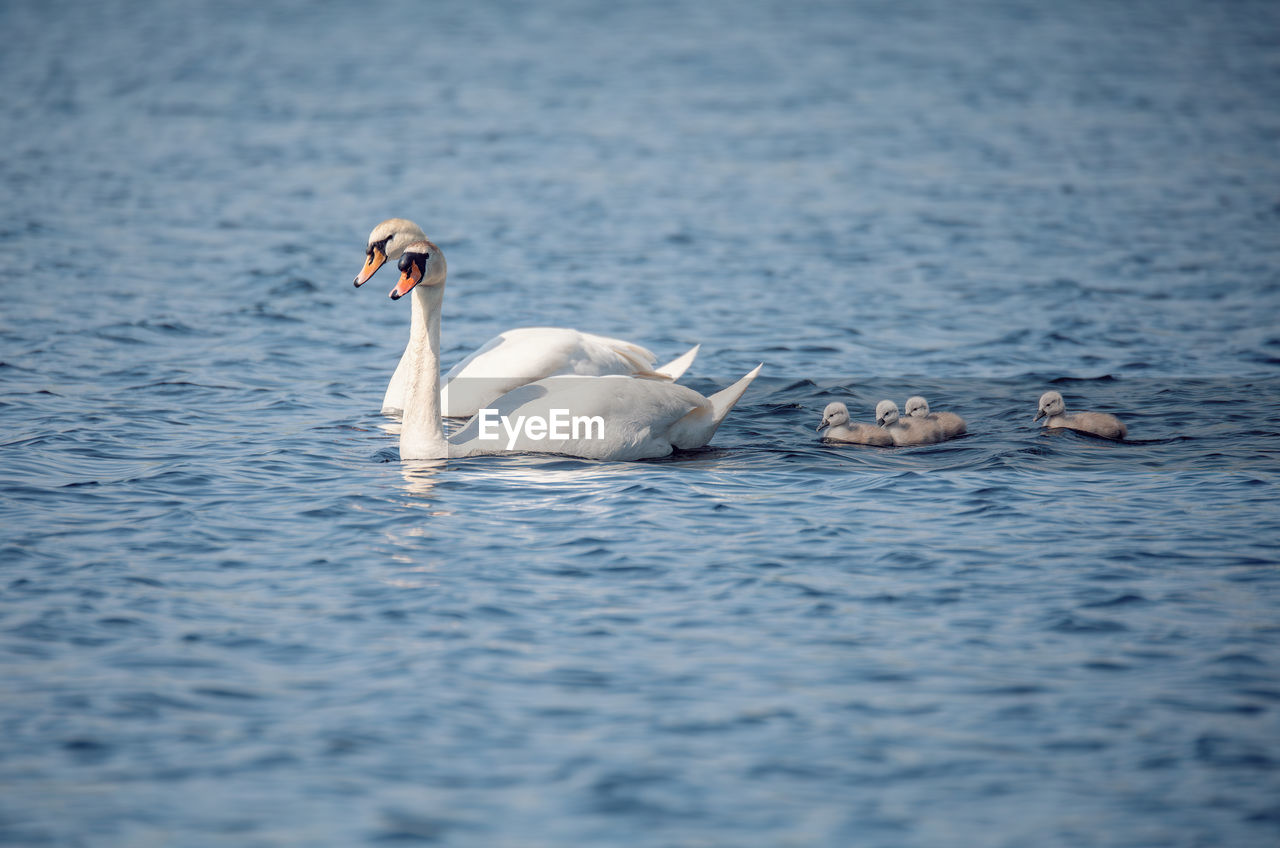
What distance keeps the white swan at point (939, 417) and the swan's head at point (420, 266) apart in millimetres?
3800

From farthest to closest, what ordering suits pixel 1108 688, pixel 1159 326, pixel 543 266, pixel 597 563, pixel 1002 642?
pixel 543 266 → pixel 1159 326 → pixel 597 563 → pixel 1002 642 → pixel 1108 688

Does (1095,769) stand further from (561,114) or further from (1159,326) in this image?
(561,114)

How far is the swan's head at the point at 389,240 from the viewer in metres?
11.1

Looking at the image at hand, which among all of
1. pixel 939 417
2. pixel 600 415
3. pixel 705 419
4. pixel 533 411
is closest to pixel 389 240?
pixel 533 411

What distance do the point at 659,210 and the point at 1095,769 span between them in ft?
56.6

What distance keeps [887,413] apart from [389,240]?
4.01 meters

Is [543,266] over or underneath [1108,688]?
over

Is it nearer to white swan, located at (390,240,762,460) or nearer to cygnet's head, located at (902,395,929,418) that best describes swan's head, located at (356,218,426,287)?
white swan, located at (390,240,762,460)

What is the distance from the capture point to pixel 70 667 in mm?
7285

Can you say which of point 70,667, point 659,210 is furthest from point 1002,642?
point 659,210

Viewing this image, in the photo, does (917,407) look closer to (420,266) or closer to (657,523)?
(657,523)

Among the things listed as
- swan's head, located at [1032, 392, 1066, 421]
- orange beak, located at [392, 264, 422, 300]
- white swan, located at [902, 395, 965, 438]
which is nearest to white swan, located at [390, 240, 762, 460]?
orange beak, located at [392, 264, 422, 300]

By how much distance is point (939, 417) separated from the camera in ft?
38.4

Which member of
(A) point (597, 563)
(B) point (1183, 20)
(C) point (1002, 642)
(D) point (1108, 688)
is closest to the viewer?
(D) point (1108, 688)
